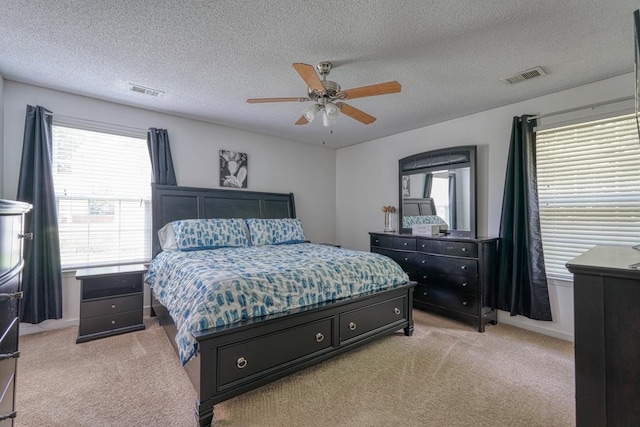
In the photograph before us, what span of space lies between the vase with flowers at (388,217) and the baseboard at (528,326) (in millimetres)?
1783

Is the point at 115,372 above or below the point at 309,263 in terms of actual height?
below

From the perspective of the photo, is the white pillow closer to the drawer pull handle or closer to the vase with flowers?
the drawer pull handle

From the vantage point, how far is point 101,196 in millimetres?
3475

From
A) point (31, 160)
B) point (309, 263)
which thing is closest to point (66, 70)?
point (31, 160)

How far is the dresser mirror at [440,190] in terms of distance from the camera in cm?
374

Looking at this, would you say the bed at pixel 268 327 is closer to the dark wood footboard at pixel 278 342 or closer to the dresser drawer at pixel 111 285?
the dark wood footboard at pixel 278 342

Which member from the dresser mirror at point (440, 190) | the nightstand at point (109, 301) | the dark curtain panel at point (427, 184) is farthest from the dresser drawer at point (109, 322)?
the dark curtain panel at point (427, 184)

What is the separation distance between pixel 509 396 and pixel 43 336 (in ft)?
13.8

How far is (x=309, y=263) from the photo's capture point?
262cm

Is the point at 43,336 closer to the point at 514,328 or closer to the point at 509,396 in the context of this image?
the point at 509,396

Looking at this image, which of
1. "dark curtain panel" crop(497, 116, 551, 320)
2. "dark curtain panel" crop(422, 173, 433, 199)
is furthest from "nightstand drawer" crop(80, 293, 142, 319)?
"dark curtain panel" crop(497, 116, 551, 320)

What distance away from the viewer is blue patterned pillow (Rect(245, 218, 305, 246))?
3.99m

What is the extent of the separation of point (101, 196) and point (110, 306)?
132cm

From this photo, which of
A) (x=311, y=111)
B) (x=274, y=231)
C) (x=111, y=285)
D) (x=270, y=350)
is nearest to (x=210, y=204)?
(x=274, y=231)
